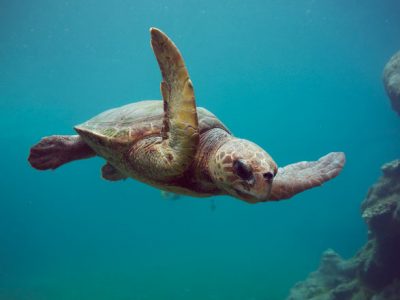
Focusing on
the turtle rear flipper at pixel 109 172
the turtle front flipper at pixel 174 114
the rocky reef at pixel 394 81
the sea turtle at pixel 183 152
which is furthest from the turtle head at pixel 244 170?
the rocky reef at pixel 394 81

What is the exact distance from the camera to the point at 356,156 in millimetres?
70812

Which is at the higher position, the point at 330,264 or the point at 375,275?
the point at 330,264

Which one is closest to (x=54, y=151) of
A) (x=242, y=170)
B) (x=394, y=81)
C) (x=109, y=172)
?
(x=109, y=172)

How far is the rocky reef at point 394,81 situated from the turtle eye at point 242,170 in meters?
11.7

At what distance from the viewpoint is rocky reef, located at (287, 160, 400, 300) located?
8.35 metres

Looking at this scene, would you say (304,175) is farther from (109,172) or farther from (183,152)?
(109,172)

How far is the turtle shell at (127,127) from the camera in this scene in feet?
11.1

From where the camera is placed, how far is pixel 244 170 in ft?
7.85

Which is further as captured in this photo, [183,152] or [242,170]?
[183,152]

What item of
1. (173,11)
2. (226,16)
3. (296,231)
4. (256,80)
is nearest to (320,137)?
(256,80)

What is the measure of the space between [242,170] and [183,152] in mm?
531

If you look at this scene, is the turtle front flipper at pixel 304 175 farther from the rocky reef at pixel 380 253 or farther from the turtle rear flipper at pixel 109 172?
the rocky reef at pixel 380 253

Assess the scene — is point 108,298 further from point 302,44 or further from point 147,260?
point 302,44

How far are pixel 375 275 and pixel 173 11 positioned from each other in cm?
3336
